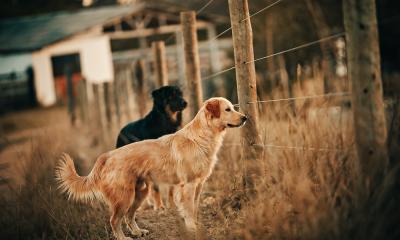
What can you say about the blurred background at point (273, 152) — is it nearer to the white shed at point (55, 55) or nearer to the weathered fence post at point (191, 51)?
the weathered fence post at point (191, 51)

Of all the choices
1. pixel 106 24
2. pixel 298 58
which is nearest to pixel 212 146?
pixel 298 58

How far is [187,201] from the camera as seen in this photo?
4.48 meters

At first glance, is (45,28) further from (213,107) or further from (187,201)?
(187,201)

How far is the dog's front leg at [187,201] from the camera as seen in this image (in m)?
4.42

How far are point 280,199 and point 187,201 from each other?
1.36 metres

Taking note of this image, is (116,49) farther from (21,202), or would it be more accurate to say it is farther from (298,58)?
(21,202)

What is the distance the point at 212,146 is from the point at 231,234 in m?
1.41

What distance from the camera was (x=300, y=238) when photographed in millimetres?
2846

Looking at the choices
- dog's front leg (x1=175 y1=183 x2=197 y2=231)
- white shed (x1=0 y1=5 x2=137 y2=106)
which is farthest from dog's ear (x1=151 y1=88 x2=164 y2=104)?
white shed (x1=0 y1=5 x2=137 y2=106)

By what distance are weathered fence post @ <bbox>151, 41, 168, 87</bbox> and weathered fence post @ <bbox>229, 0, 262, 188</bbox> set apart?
306 cm

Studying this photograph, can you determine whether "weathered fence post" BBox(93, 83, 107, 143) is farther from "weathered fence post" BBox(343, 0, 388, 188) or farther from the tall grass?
"weathered fence post" BBox(343, 0, 388, 188)

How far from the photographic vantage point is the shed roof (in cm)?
2578

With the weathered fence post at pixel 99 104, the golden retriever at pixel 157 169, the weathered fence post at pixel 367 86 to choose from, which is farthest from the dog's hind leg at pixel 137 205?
the weathered fence post at pixel 99 104

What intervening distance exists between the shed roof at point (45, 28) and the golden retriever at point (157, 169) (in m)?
21.4
